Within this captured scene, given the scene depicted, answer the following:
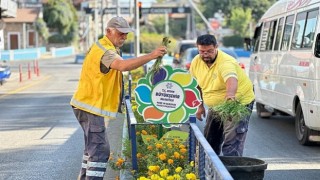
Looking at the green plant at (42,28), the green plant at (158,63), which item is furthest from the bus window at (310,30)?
the green plant at (42,28)

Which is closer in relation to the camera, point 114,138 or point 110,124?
point 114,138

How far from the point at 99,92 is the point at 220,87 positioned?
145 centimetres

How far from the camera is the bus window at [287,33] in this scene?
12.9 metres

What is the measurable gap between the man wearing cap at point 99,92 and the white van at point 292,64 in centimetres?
462

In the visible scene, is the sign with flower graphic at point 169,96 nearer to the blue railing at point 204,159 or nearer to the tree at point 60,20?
the blue railing at point 204,159

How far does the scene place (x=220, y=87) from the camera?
745 centimetres

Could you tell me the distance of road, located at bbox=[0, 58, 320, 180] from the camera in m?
9.38

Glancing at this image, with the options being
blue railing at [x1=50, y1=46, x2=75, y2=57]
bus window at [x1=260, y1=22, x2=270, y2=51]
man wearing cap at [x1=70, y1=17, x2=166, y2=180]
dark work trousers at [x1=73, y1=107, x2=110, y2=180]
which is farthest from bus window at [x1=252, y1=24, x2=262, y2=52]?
blue railing at [x1=50, y1=46, x2=75, y2=57]

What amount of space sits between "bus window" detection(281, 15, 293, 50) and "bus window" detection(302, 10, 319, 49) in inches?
47.9

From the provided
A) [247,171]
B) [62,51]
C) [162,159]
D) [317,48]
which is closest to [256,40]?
[317,48]

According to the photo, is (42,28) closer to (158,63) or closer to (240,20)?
(240,20)

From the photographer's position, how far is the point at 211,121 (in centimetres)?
764

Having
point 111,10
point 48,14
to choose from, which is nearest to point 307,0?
point 111,10

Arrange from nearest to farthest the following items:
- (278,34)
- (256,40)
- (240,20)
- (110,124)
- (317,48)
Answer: (317,48), (278,34), (110,124), (256,40), (240,20)
